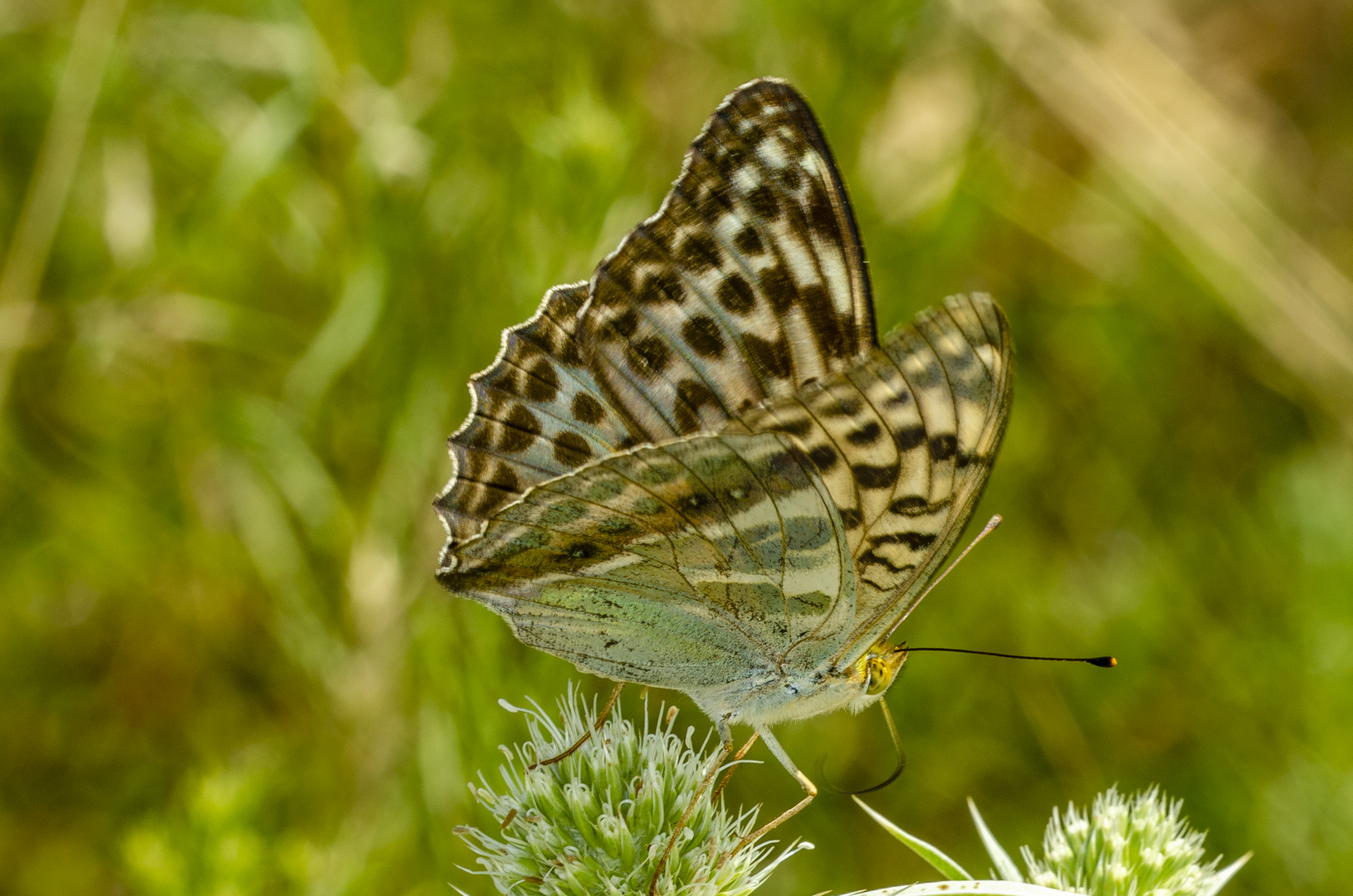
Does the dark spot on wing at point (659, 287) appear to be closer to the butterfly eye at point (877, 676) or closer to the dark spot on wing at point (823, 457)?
the dark spot on wing at point (823, 457)

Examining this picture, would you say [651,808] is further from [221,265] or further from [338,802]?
[221,265]

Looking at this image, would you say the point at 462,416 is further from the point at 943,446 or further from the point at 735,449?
the point at 943,446

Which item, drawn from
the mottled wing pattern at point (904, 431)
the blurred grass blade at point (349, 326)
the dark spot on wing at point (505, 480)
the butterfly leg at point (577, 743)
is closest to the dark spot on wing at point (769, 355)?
the mottled wing pattern at point (904, 431)

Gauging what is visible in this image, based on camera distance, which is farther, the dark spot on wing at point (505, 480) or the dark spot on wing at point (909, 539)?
the dark spot on wing at point (505, 480)

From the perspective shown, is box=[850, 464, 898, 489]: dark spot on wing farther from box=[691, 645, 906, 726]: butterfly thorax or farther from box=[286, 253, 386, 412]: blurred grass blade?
box=[286, 253, 386, 412]: blurred grass blade

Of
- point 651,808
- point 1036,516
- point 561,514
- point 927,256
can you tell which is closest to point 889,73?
point 927,256

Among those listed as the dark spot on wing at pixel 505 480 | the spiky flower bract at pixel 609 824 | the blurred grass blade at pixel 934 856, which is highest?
the dark spot on wing at pixel 505 480

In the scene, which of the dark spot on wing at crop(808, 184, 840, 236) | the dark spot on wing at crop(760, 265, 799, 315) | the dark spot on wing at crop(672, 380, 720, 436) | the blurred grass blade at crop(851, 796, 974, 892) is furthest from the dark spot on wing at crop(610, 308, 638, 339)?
the blurred grass blade at crop(851, 796, 974, 892)
